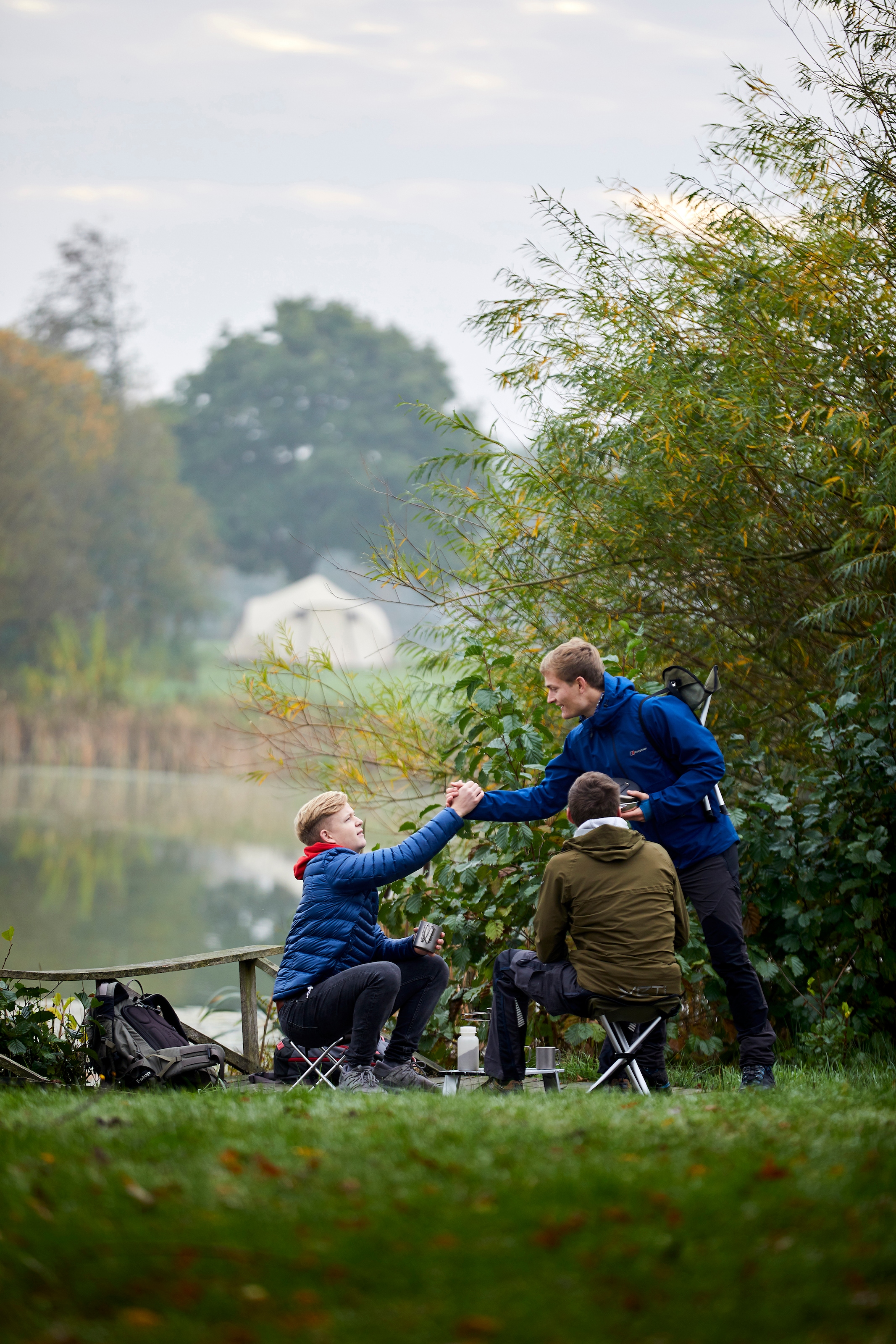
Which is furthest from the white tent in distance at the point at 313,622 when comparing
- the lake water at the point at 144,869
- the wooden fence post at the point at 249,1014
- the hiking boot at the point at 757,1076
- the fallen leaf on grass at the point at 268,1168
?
the fallen leaf on grass at the point at 268,1168

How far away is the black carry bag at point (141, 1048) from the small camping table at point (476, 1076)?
2.52 ft

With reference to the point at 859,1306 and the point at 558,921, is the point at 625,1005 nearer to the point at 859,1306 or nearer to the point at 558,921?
the point at 558,921

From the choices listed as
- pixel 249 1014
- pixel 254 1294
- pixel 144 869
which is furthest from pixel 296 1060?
pixel 144 869

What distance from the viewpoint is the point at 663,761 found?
4.17 m

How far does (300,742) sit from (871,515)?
3.36 meters

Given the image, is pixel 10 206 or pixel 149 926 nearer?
pixel 149 926

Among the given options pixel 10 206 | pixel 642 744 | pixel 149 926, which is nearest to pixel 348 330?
pixel 10 206

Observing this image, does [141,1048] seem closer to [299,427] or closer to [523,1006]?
[523,1006]

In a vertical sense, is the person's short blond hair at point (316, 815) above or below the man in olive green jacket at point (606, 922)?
above

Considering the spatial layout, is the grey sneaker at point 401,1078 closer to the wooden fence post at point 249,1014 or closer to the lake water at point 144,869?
the wooden fence post at point 249,1014

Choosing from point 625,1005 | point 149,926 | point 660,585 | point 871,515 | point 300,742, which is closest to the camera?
point 625,1005

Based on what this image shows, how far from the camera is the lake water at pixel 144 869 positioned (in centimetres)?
1272

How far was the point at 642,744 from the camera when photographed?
4168mm

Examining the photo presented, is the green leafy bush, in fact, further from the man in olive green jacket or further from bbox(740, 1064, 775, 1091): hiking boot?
the man in olive green jacket
